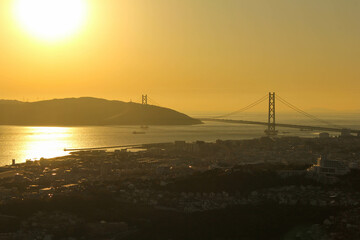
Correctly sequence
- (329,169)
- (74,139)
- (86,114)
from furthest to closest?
(86,114) → (74,139) → (329,169)

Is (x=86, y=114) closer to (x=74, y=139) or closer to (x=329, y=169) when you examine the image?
(x=74, y=139)

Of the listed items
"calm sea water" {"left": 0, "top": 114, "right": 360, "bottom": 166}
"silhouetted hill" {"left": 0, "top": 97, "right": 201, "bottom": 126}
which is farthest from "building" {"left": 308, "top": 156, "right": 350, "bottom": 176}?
"silhouetted hill" {"left": 0, "top": 97, "right": 201, "bottom": 126}

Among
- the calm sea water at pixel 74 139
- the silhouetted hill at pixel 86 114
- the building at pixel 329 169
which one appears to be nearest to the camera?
the building at pixel 329 169

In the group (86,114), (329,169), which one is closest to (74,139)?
(86,114)

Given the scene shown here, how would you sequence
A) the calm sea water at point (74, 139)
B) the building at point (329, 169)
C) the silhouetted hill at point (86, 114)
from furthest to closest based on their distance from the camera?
the silhouetted hill at point (86, 114)
the calm sea water at point (74, 139)
the building at point (329, 169)

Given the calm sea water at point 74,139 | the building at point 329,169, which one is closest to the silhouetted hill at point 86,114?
the calm sea water at point 74,139

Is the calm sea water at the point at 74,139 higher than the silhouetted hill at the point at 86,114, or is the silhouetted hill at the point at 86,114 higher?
the silhouetted hill at the point at 86,114

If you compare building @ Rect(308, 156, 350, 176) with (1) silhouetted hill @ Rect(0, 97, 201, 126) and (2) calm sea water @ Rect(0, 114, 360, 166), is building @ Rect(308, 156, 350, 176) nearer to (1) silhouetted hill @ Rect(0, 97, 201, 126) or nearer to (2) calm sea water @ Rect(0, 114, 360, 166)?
(2) calm sea water @ Rect(0, 114, 360, 166)

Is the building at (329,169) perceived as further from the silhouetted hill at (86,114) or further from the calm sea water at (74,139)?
the silhouetted hill at (86,114)
